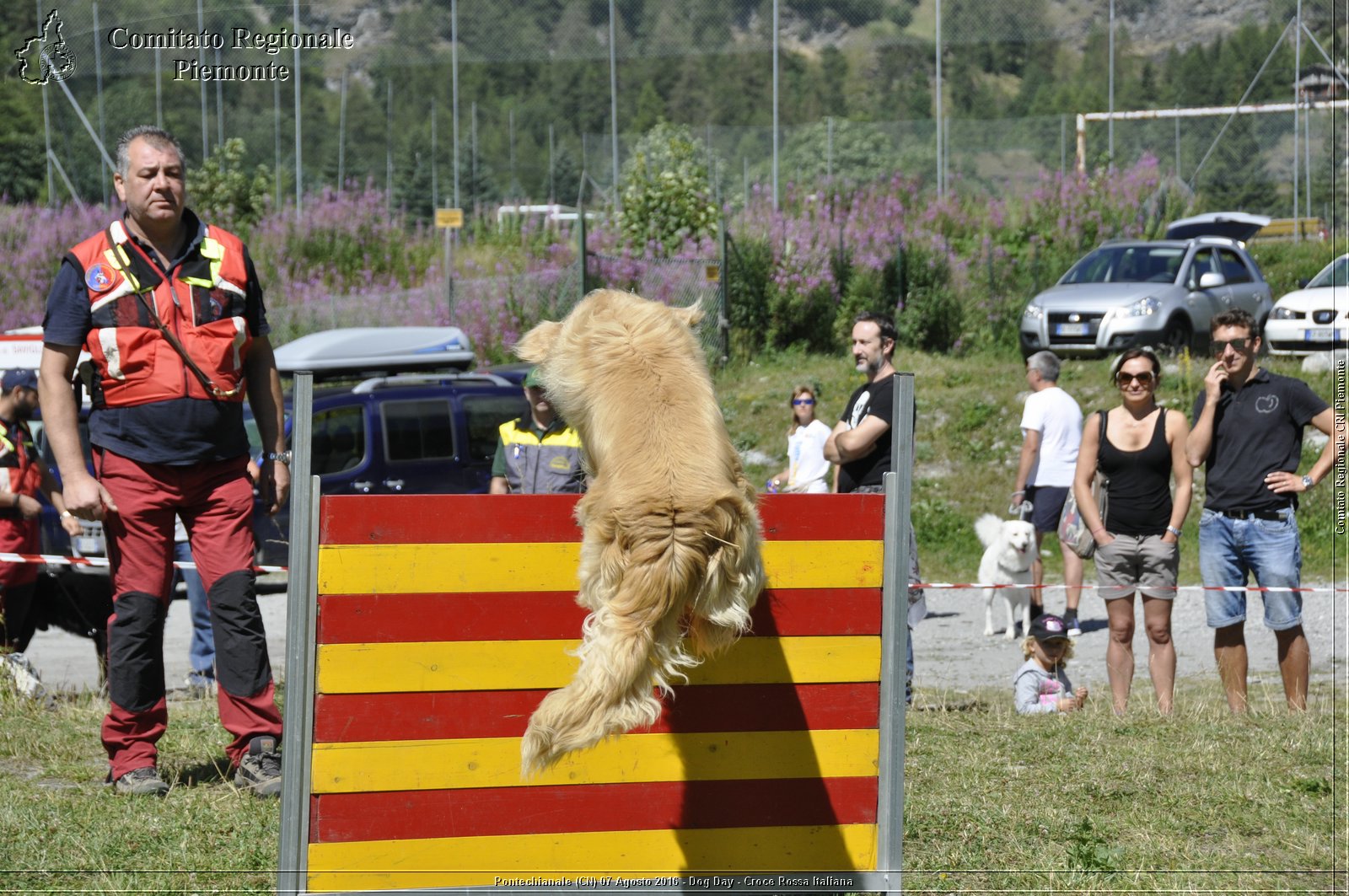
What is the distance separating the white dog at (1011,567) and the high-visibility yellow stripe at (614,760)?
658 cm

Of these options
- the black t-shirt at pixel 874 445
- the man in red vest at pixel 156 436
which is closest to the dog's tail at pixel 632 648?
the man in red vest at pixel 156 436

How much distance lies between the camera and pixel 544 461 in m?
7.46

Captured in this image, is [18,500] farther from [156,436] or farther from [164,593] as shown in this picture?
[156,436]

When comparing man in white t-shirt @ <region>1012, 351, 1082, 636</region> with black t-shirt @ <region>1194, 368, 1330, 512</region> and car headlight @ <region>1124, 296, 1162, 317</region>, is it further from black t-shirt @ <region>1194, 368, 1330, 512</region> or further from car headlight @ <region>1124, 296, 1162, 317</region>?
car headlight @ <region>1124, 296, 1162, 317</region>

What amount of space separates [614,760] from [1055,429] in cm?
686

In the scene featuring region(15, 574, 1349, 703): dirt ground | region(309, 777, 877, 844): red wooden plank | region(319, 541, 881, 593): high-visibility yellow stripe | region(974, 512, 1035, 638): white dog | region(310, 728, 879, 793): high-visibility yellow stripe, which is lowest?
region(15, 574, 1349, 703): dirt ground

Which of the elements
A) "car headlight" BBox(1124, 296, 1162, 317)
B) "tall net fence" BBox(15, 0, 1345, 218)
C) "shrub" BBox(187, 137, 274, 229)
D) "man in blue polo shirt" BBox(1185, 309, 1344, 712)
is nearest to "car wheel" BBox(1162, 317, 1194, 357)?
"car headlight" BBox(1124, 296, 1162, 317)

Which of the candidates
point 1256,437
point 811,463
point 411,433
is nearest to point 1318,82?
point 811,463

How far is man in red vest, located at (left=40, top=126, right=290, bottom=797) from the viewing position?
4645mm

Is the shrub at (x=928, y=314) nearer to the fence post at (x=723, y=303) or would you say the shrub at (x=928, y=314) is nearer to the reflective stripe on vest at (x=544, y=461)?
the fence post at (x=723, y=303)

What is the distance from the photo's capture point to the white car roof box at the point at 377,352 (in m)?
14.5

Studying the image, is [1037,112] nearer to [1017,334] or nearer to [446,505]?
[1017,334]

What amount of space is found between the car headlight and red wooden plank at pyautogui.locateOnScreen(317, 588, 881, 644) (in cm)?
1347

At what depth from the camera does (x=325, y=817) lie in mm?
3254
